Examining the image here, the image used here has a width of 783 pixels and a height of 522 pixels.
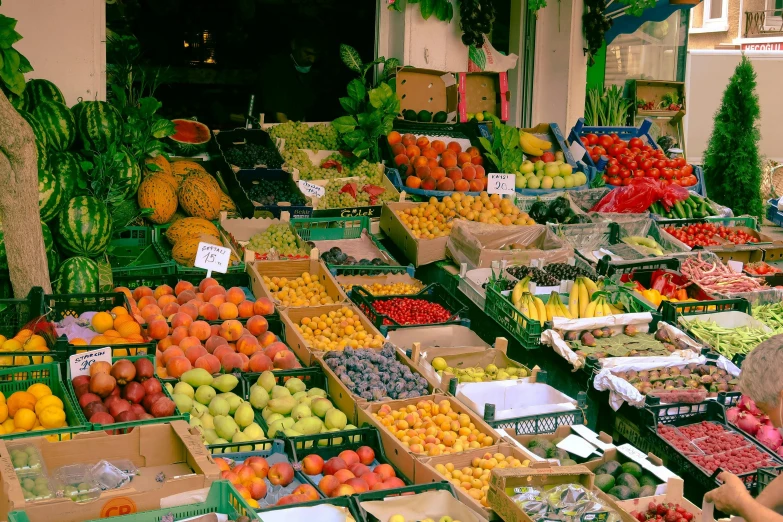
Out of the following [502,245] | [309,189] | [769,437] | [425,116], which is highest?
[425,116]

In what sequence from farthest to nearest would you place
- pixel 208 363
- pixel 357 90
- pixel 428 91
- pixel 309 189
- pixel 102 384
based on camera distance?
1. pixel 428 91
2. pixel 357 90
3. pixel 309 189
4. pixel 208 363
5. pixel 102 384

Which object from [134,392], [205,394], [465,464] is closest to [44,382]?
[134,392]

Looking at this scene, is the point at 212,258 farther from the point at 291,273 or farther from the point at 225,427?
the point at 225,427

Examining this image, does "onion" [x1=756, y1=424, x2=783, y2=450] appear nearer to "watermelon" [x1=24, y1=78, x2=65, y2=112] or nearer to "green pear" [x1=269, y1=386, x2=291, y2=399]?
"green pear" [x1=269, y1=386, x2=291, y2=399]

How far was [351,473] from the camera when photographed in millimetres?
3752

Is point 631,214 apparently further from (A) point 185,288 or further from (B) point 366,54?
(B) point 366,54

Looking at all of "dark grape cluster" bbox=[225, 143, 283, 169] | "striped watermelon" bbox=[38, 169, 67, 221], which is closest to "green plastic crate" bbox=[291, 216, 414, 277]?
"dark grape cluster" bbox=[225, 143, 283, 169]

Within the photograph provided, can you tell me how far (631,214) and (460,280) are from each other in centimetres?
191

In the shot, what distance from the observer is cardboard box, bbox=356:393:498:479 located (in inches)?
153

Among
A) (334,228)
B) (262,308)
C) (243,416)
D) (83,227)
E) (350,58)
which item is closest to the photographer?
(243,416)

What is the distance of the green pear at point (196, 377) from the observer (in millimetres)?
4309

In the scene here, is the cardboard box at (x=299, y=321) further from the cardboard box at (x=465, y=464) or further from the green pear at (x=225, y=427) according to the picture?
the cardboard box at (x=465, y=464)

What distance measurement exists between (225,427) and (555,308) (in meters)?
2.35

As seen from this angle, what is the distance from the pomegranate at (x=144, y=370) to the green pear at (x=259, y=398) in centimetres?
50
